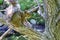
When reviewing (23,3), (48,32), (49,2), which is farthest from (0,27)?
(49,2)

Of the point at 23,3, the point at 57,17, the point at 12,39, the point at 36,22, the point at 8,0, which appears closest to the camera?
the point at 8,0

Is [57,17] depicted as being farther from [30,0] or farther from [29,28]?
[30,0]

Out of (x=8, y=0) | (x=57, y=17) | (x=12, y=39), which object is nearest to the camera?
(x=8, y=0)

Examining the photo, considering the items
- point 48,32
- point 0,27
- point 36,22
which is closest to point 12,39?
point 0,27

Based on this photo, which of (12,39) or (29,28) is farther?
(12,39)

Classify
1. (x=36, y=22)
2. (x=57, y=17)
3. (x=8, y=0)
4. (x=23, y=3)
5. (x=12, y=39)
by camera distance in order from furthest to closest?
(x=36, y=22) → (x=12, y=39) → (x=23, y=3) → (x=57, y=17) → (x=8, y=0)

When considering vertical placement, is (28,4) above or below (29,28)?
below

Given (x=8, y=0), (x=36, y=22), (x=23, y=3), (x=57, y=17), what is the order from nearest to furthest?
(x=8, y=0) < (x=57, y=17) < (x=23, y=3) < (x=36, y=22)

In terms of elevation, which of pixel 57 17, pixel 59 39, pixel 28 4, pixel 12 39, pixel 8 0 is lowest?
pixel 12 39

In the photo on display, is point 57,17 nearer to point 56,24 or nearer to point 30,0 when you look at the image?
point 56,24
